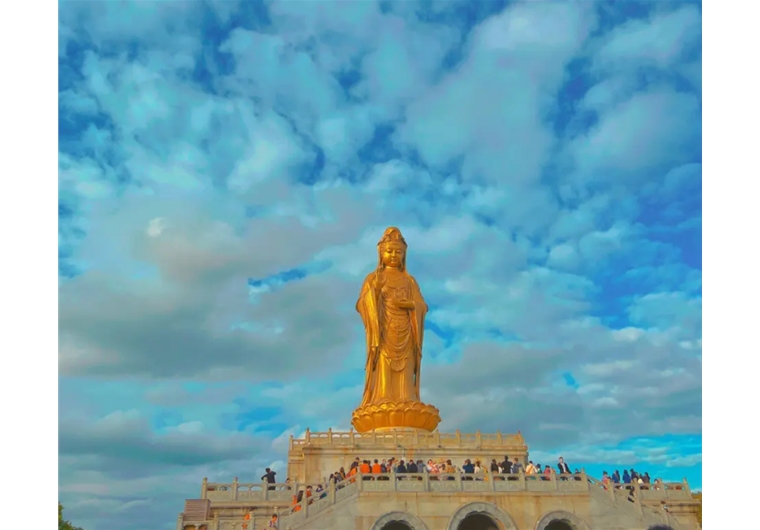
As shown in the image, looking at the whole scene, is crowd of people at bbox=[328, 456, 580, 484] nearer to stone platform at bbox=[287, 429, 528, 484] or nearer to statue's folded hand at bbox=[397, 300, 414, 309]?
stone platform at bbox=[287, 429, 528, 484]

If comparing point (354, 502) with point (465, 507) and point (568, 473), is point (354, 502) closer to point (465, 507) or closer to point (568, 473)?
point (465, 507)

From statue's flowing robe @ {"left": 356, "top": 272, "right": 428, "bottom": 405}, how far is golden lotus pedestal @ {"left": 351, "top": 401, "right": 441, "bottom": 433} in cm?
105

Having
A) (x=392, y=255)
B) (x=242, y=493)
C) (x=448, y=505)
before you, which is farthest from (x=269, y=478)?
(x=392, y=255)

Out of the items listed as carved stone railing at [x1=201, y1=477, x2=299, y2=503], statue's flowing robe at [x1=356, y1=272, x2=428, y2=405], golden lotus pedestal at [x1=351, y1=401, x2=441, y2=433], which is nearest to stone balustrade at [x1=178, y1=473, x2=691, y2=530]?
carved stone railing at [x1=201, y1=477, x2=299, y2=503]

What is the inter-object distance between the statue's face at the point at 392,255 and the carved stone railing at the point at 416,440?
33.3 feet

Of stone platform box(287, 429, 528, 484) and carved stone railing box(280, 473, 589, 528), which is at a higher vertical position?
stone platform box(287, 429, 528, 484)

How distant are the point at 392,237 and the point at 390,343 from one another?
5.75 metres

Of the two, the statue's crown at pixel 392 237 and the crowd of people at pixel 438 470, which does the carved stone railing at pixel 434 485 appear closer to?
the crowd of people at pixel 438 470

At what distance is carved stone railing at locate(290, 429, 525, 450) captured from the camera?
27.0 m

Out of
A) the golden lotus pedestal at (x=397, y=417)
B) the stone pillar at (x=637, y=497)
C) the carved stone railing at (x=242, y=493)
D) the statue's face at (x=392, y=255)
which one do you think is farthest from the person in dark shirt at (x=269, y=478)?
the statue's face at (x=392, y=255)

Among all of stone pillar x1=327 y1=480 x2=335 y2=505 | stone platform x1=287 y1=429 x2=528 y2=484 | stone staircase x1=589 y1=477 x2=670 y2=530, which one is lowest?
stone staircase x1=589 y1=477 x2=670 y2=530

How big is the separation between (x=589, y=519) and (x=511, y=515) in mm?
2381

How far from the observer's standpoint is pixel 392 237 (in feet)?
119

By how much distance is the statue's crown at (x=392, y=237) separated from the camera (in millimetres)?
36156
